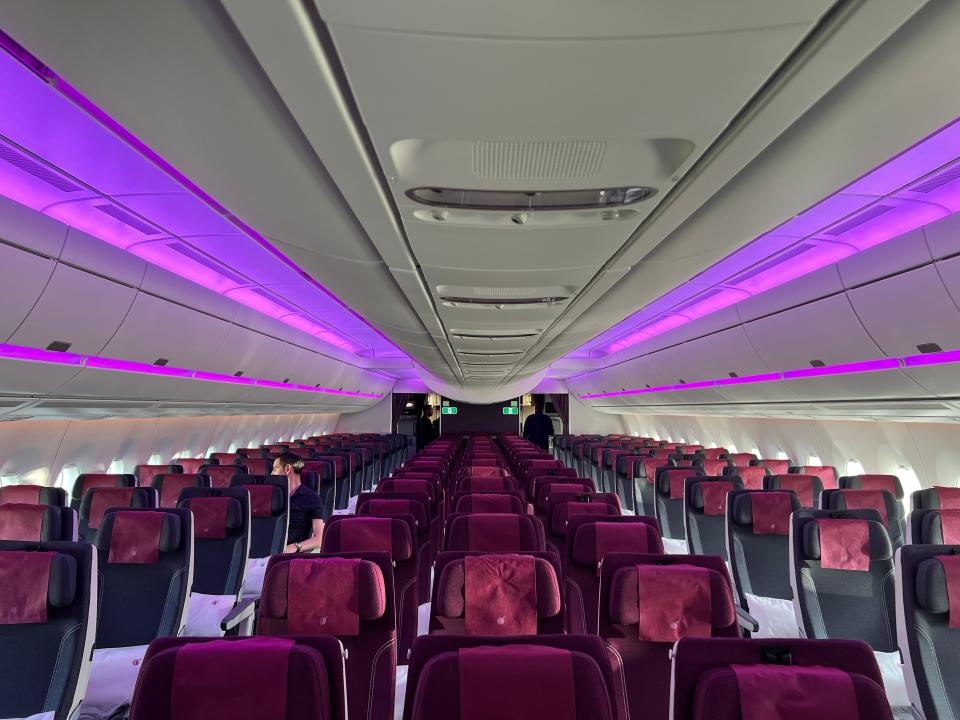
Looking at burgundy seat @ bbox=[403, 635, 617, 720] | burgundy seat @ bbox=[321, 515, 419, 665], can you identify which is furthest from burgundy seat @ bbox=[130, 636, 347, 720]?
burgundy seat @ bbox=[321, 515, 419, 665]

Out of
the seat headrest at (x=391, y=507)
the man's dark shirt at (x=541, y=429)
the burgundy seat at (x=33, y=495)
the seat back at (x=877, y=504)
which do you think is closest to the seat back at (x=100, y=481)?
the burgundy seat at (x=33, y=495)

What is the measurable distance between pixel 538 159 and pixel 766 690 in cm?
168

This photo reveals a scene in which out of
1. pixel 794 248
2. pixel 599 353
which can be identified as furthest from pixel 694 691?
pixel 599 353

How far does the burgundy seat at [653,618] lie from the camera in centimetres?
286

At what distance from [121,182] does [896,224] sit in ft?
21.8

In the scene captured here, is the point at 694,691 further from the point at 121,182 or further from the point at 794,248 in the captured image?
the point at 794,248

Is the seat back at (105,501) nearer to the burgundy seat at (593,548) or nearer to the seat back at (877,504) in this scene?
the burgundy seat at (593,548)

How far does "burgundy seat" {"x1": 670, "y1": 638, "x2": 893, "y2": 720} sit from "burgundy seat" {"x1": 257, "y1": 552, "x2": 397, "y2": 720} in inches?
66.9

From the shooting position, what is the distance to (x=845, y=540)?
4184 mm

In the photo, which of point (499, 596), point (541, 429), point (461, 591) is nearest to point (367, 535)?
point (461, 591)

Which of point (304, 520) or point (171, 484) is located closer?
point (304, 520)

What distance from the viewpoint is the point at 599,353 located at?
56.6ft

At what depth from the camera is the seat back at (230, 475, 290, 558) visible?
642 centimetres

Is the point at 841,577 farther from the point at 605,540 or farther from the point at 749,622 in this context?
the point at 605,540
